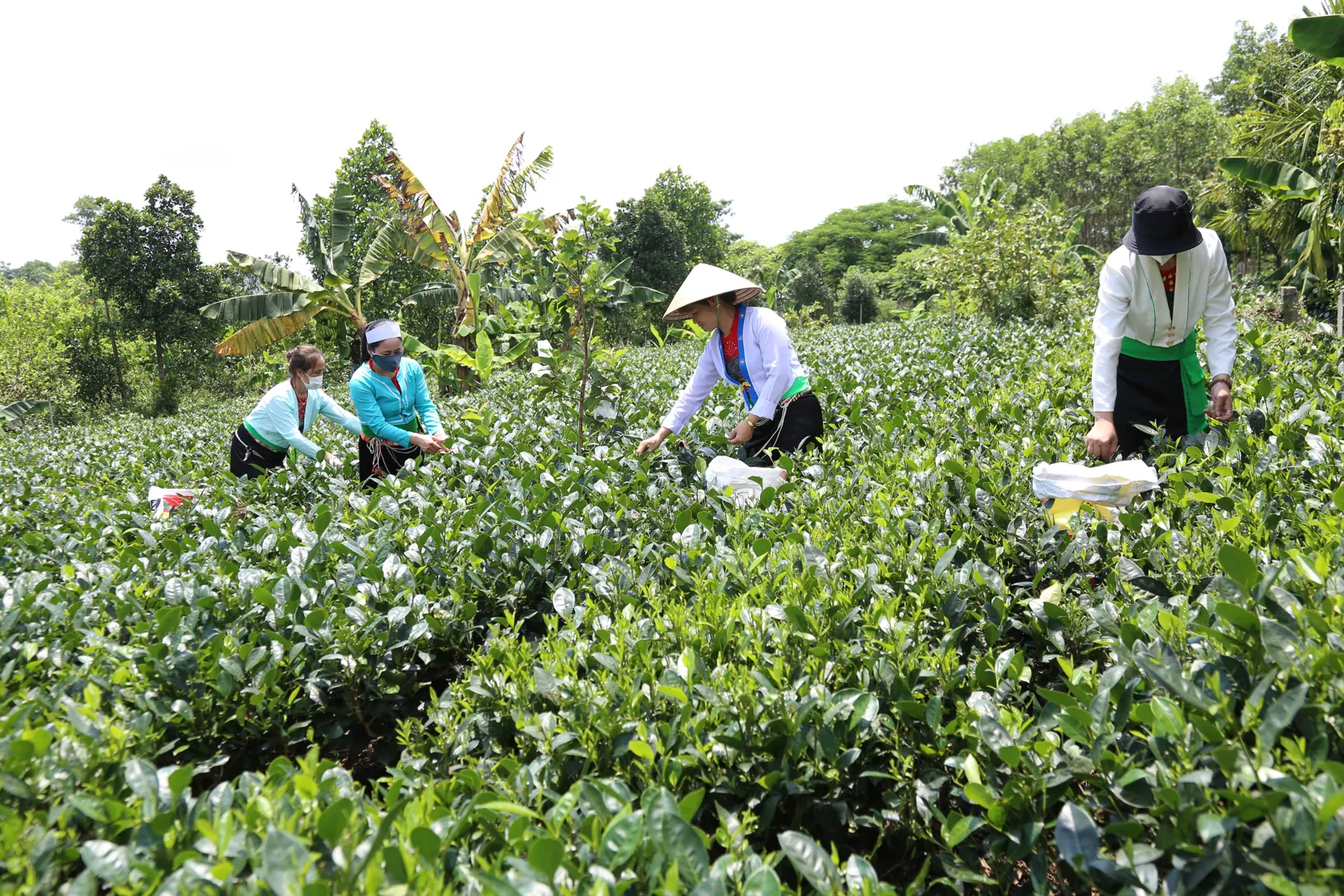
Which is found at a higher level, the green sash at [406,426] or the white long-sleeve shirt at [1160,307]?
the green sash at [406,426]

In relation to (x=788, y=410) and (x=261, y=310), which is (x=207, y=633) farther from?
(x=261, y=310)

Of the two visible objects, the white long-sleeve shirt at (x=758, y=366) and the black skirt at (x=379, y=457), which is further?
the black skirt at (x=379, y=457)

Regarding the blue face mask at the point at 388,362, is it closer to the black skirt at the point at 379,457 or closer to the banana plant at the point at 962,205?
the black skirt at the point at 379,457

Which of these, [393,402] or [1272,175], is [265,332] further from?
[1272,175]

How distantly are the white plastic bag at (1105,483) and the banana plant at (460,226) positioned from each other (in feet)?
45.2

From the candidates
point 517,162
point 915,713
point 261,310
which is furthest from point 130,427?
point 915,713

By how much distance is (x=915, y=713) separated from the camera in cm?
162

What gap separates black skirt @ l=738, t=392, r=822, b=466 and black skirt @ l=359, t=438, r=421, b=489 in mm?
2327

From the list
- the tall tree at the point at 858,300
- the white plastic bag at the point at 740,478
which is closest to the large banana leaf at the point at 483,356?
the white plastic bag at the point at 740,478

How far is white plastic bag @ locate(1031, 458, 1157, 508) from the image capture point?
8.87ft

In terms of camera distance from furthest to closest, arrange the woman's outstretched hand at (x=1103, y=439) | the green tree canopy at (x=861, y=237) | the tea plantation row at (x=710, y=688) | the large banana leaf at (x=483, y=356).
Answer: the green tree canopy at (x=861, y=237) → the large banana leaf at (x=483, y=356) → the woman's outstretched hand at (x=1103, y=439) → the tea plantation row at (x=710, y=688)

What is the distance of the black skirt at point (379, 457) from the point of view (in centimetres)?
500

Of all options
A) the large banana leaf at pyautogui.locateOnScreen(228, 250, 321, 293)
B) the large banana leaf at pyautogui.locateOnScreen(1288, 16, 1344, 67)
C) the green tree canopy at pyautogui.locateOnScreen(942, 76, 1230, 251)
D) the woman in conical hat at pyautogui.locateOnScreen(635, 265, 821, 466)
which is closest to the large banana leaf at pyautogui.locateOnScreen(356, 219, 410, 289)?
the large banana leaf at pyautogui.locateOnScreen(228, 250, 321, 293)

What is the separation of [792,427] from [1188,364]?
186cm
